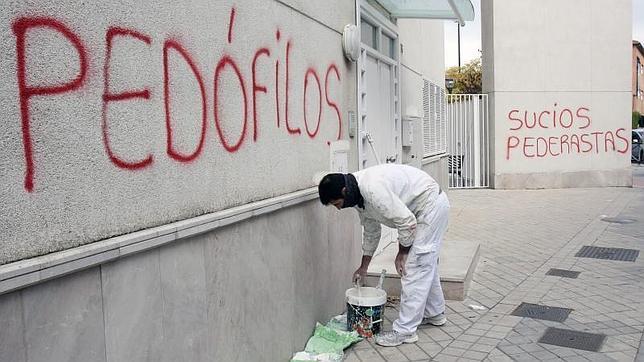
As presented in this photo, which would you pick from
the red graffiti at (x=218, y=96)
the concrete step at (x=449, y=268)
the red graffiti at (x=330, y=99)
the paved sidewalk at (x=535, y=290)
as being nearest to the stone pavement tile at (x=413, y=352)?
the paved sidewalk at (x=535, y=290)

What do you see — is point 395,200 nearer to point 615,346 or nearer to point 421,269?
point 421,269

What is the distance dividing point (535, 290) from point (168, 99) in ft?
15.1

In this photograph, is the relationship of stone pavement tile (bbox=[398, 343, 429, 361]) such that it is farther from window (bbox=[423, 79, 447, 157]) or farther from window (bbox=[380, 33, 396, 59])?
window (bbox=[423, 79, 447, 157])

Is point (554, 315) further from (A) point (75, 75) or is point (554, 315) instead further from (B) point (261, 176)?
(A) point (75, 75)

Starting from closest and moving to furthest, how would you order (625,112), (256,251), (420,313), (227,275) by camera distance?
(227,275), (256,251), (420,313), (625,112)

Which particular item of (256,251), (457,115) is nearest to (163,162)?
(256,251)

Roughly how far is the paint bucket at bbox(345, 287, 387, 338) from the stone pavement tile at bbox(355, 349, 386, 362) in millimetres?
196

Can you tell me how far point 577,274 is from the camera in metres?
6.70

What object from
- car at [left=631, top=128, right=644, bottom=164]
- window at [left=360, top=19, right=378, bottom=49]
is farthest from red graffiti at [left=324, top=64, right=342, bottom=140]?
car at [left=631, top=128, right=644, bottom=164]

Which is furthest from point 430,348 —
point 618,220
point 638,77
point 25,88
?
point 638,77

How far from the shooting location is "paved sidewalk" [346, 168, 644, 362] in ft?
14.8

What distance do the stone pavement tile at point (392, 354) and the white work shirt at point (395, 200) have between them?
0.75 metres

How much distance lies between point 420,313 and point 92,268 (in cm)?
297

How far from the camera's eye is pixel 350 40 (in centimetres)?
550
